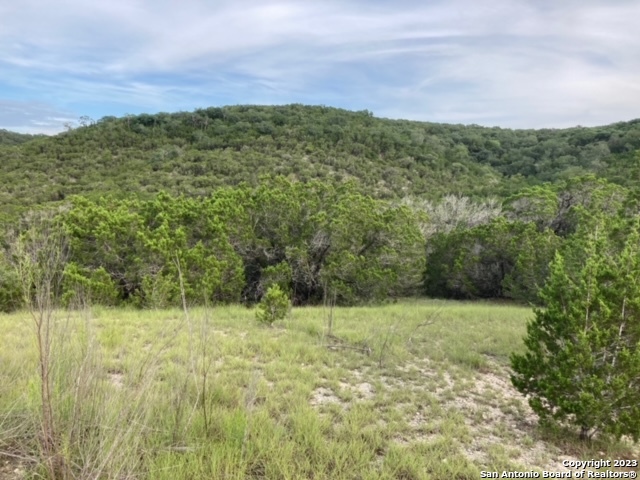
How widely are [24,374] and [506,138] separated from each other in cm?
6415

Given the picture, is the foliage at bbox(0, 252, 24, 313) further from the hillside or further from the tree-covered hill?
the tree-covered hill

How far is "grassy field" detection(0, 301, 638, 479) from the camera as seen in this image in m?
2.88

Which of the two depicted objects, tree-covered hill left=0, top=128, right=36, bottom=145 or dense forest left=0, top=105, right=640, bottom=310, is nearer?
dense forest left=0, top=105, right=640, bottom=310

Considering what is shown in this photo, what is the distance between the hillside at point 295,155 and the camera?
39.6 meters

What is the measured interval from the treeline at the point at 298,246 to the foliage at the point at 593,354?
620cm

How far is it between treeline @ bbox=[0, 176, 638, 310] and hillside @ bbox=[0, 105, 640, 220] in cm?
1469

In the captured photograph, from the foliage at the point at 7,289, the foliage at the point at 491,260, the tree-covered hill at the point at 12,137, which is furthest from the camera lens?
the tree-covered hill at the point at 12,137

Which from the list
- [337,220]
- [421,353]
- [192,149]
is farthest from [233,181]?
[421,353]

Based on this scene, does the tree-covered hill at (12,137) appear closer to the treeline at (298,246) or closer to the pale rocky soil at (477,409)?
the treeline at (298,246)

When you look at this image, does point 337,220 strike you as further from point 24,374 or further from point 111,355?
point 24,374

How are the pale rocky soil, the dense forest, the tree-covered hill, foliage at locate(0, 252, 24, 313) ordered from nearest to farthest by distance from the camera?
1. the pale rocky soil
2. foliage at locate(0, 252, 24, 313)
3. the dense forest
4. the tree-covered hill

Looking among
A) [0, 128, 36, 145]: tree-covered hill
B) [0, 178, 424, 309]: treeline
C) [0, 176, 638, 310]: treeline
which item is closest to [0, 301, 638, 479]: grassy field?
[0, 176, 638, 310]: treeline

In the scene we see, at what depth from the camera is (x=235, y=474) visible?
303cm

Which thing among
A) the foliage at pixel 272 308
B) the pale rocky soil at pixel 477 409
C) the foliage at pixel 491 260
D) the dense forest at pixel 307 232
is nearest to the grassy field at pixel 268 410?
the pale rocky soil at pixel 477 409
